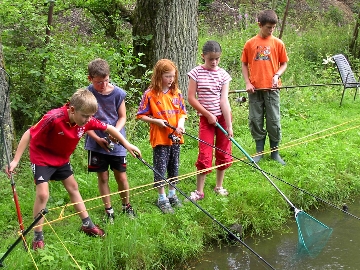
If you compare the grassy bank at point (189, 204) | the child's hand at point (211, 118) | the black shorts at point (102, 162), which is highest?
the child's hand at point (211, 118)

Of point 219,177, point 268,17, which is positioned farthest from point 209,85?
point 268,17

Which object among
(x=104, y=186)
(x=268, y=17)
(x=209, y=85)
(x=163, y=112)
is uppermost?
(x=268, y=17)

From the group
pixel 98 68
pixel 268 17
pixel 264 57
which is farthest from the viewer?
pixel 264 57

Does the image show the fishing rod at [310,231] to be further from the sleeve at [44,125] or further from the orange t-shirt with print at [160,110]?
the sleeve at [44,125]

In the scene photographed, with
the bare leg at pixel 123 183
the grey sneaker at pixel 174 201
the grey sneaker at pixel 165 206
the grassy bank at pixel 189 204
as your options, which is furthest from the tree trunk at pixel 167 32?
the bare leg at pixel 123 183

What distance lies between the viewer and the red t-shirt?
349 centimetres

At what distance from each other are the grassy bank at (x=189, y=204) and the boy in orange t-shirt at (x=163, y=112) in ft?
1.04

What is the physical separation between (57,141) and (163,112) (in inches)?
45.3

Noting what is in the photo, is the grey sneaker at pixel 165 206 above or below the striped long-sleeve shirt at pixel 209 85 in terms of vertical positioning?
below

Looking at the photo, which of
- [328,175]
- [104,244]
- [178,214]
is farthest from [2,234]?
[328,175]

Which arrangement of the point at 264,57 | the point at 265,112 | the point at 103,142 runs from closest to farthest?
1. the point at 103,142
2. the point at 264,57
3. the point at 265,112

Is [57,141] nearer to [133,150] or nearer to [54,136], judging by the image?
[54,136]

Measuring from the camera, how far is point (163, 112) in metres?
4.38

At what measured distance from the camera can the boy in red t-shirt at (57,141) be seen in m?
3.39
